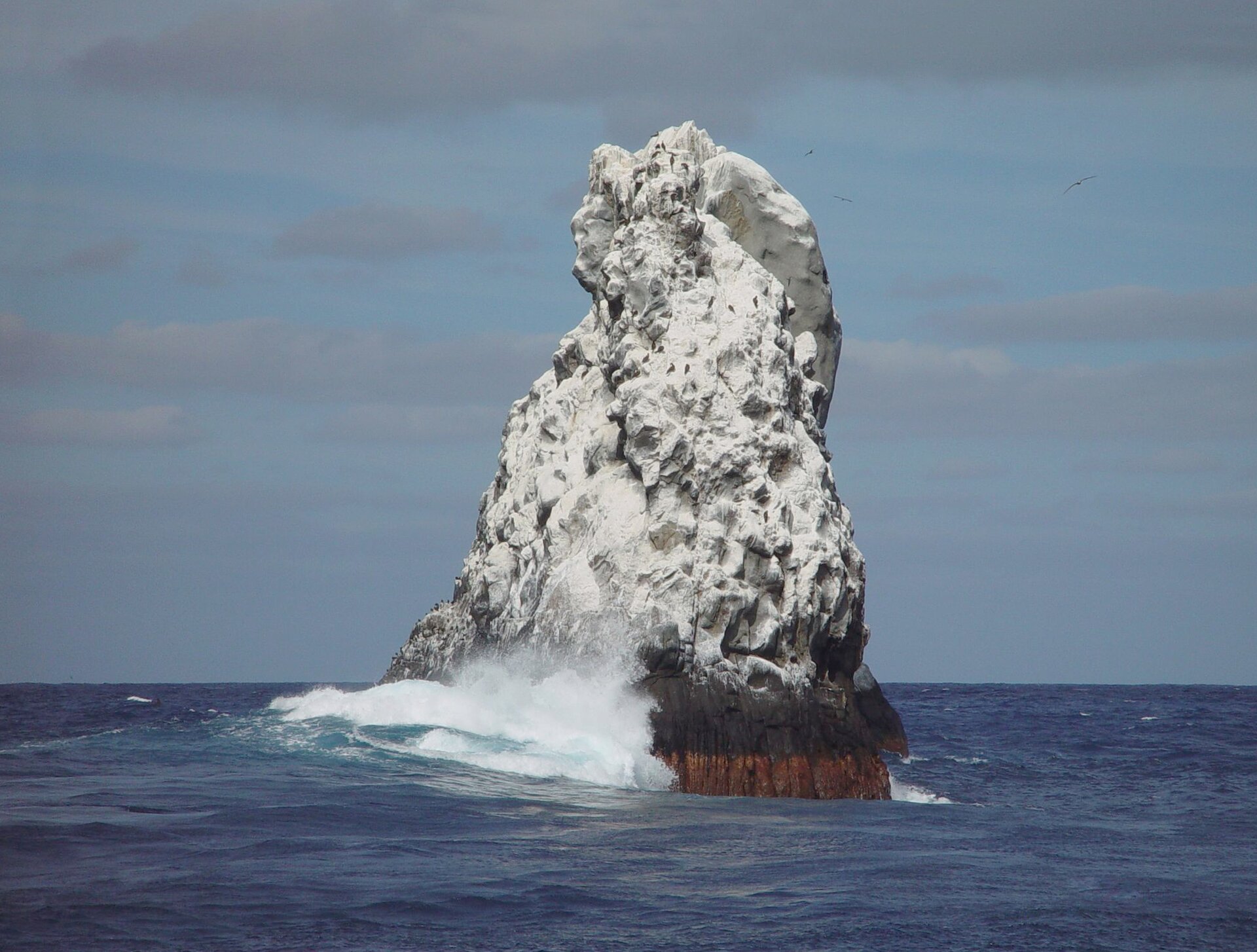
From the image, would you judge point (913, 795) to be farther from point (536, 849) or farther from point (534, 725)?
point (536, 849)

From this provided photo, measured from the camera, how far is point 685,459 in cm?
2794

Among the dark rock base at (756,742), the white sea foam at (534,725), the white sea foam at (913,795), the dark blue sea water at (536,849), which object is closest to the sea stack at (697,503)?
the dark rock base at (756,742)

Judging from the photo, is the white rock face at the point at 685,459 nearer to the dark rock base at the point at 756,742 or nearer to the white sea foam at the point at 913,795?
the dark rock base at the point at 756,742

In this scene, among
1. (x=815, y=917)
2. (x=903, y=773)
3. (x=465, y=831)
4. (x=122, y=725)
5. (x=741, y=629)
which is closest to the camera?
(x=815, y=917)

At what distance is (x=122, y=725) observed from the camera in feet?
128

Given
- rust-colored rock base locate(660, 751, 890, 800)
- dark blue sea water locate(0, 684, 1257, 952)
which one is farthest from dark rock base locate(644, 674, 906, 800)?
dark blue sea water locate(0, 684, 1257, 952)

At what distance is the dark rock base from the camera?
83.1 feet

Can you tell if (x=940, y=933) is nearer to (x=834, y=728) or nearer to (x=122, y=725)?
(x=834, y=728)

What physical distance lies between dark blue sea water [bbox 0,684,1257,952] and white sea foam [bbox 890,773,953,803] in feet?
0.46

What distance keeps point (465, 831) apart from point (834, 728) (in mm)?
10068

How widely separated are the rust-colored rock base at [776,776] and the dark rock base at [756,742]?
0.04 feet

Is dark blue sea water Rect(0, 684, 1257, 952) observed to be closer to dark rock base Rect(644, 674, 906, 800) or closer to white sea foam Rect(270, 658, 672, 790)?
white sea foam Rect(270, 658, 672, 790)

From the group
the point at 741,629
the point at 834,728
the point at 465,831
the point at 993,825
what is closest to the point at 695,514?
the point at 741,629

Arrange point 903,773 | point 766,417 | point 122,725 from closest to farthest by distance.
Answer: point 766,417
point 903,773
point 122,725
